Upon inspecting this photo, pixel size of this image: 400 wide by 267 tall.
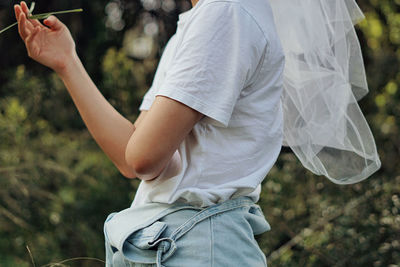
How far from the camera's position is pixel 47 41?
1361mm

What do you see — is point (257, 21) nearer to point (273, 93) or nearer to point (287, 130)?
point (273, 93)

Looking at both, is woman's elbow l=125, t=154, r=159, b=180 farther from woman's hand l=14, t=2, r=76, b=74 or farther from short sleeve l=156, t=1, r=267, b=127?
woman's hand l=14, t=2, r=76, b=74

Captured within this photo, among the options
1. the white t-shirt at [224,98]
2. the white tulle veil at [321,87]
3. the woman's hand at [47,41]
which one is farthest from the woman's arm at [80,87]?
the white tulle veil at [321,87]

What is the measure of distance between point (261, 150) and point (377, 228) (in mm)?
2063

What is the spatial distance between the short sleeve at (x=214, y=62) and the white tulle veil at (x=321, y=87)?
1.11ft

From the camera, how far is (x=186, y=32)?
1.13 m

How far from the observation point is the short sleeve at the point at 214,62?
108cm

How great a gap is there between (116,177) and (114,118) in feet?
7.71

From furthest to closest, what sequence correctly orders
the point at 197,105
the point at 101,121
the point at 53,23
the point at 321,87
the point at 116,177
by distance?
1. the point at 116,177
2. the point at 321,87
3. the point at 53,23
4. the point at 101,121
5. the point at 197,105

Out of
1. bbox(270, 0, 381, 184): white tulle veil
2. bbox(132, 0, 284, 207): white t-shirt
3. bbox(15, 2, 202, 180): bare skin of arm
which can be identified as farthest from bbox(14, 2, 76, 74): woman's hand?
bbox(270, 0, 381, 184): white tulle veil

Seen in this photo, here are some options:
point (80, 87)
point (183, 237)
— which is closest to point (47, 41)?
point (80, 87)

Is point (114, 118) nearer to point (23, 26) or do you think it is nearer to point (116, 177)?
point (23, 26)

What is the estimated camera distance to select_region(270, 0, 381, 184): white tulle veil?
1416mm

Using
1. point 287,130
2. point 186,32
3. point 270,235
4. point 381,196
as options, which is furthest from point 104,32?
point 186,32
